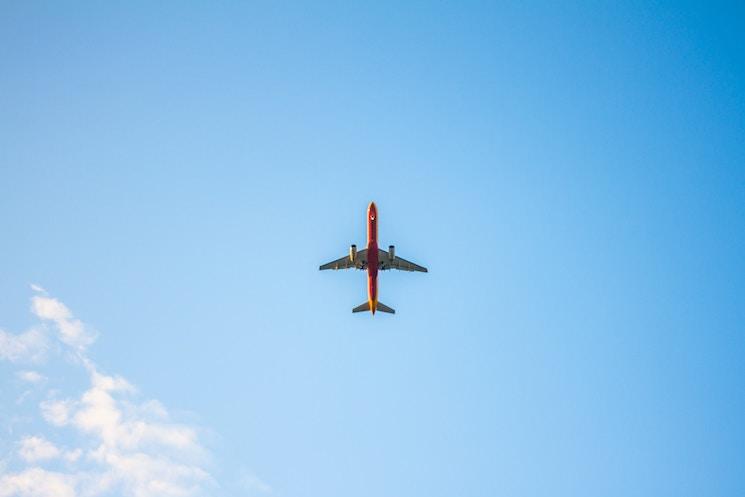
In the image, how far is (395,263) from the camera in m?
112

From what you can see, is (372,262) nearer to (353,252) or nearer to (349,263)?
(353,252)

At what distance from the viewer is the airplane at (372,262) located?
340 feet

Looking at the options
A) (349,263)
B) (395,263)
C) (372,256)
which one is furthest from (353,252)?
(395,263)

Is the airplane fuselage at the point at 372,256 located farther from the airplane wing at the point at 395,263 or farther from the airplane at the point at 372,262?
the airplane wing at the point at 395,263

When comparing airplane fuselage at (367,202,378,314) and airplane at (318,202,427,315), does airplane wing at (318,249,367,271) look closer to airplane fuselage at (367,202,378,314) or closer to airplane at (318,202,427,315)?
airplane at (318,202,427,315)

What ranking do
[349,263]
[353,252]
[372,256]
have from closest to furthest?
[372,256], [353,252], [349,263]

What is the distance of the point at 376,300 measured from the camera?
356 feet

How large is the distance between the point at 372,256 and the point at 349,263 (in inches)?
283

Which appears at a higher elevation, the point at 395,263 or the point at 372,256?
the point at 395,263

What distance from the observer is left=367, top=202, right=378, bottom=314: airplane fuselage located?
103 m

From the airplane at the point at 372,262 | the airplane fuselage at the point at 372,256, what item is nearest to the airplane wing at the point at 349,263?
the airplane at the point at 372,262

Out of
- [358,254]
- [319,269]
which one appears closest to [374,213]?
[358,254]

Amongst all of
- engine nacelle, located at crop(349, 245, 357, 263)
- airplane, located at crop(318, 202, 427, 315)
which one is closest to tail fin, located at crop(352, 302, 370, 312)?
airplane, located at crop(318, 202, 427, 315)

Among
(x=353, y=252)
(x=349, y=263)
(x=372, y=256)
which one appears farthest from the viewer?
(x=349, y=263)
